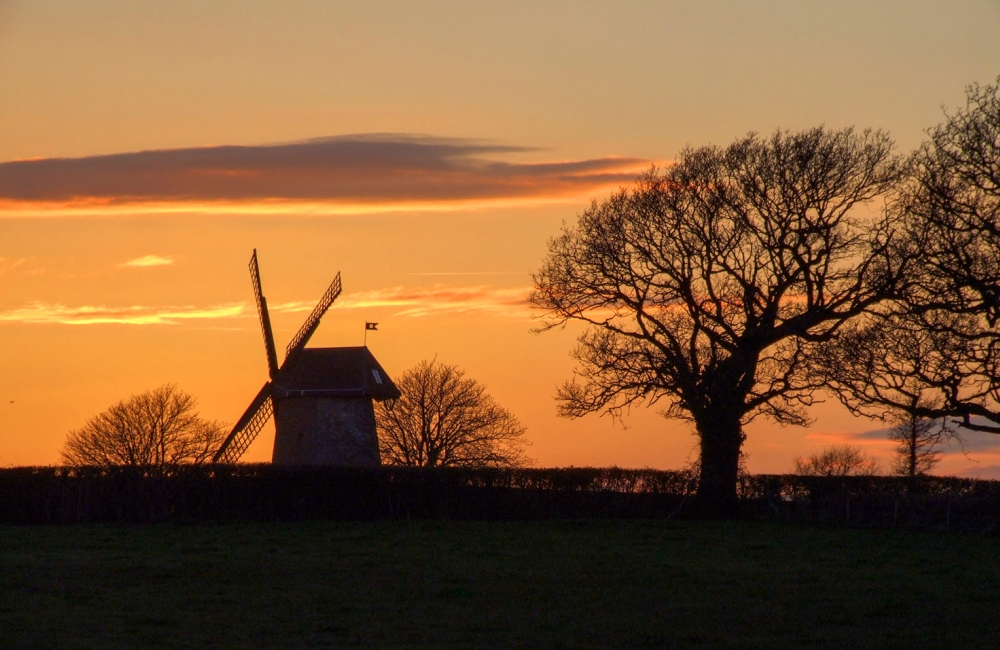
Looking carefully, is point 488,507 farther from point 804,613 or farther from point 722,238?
point 804,613

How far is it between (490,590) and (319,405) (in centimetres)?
3005

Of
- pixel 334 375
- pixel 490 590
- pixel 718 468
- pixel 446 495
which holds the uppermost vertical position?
pixel 334 375

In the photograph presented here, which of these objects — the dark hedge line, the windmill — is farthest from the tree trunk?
the windmill

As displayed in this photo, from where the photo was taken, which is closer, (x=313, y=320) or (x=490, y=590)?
(x=490, y=590)

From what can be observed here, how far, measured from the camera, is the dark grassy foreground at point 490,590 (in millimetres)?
15047

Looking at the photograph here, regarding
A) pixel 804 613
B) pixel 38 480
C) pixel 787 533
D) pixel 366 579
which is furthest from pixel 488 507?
pixel 804 613

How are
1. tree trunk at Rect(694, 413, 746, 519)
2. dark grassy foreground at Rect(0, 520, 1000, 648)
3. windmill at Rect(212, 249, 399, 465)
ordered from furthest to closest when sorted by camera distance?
windmill at Rect(212, 249, 399, 465)
tree trunk at Rect(694, 413, 746, 519)
dark grassy foreground at Rect(0, 520, 1000, 648)

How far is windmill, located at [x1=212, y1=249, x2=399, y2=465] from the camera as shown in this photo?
4781 cm

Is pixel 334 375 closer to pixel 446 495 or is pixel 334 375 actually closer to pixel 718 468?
pixel 446 495

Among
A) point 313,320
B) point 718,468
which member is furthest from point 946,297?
point 313,320

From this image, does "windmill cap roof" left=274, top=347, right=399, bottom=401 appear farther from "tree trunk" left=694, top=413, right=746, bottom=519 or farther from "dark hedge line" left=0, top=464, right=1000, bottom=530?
"tree trunk" left=694, top=413, right=746, bottom=519

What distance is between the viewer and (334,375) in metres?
49.5

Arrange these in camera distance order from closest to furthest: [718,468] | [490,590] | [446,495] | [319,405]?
[490,590]
[446,495]
[718,468]
[319,405]

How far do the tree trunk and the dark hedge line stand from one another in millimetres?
891
